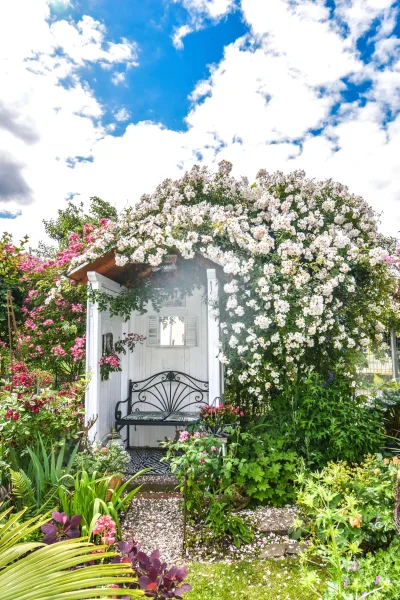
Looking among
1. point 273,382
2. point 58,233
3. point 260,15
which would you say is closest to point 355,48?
point 260,15

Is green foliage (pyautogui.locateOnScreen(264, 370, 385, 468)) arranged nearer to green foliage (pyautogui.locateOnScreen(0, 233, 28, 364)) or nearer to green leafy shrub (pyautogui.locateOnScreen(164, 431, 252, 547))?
green leafy shrub (pyautogui.locateOnScreen(164, 431, 252, 547))

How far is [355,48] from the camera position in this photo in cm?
503

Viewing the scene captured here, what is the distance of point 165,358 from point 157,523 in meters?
2.56

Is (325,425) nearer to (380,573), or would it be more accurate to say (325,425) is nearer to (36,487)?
(380,573)

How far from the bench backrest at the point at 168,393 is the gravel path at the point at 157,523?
1.76 metres

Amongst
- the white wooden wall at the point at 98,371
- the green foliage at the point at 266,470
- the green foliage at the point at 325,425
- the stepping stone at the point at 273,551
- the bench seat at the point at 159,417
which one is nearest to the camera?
the stepping stone at the point at 273,551

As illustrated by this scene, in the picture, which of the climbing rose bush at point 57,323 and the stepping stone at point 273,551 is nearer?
the stepping stone at point 273,551

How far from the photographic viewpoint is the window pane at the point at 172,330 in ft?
19.0

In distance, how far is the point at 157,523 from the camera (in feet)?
11.5

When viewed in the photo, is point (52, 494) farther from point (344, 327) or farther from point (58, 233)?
point (58, 233)

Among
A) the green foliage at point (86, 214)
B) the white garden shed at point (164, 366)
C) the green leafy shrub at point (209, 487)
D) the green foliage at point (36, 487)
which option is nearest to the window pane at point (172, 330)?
the white garden shed at point (164, 366)

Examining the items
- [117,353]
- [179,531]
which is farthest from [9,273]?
[179,531]

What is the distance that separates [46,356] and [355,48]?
611 cm

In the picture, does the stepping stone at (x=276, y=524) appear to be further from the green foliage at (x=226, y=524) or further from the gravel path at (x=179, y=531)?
the green foliage at (x=226, y=524)
